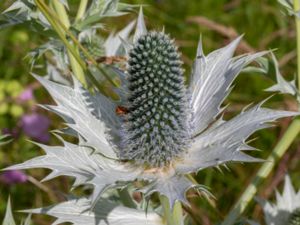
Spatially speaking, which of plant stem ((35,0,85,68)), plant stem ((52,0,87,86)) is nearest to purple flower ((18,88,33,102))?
plant stem ((52,0,87,86))

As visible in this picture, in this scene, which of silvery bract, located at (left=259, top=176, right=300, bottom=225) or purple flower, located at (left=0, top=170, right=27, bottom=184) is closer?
silvery bract, located at (left=259, top=176, right=300, bottom=225)

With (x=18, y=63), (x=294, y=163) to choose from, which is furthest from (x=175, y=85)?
(x=18, y=63)

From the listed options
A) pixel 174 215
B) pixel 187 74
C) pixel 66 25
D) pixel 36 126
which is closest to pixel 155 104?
pixel 174 215

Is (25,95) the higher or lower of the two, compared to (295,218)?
higher

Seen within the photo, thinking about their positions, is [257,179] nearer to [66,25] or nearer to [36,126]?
[66,25]

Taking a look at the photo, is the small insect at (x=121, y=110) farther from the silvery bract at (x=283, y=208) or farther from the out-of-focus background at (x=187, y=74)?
Answer: the out-of-focus background at (x=187, y=74)

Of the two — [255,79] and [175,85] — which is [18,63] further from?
[175,85]

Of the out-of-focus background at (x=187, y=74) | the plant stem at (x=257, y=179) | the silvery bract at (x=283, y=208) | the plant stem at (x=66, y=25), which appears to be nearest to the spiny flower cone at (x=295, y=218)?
the silvery bract at (x=283, y=208)

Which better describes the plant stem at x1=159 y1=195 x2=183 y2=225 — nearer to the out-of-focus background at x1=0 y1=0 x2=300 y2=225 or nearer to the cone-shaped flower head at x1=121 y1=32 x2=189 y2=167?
the cone-shaped flower head at x1=121 y1=32 x2=189 y2=167
